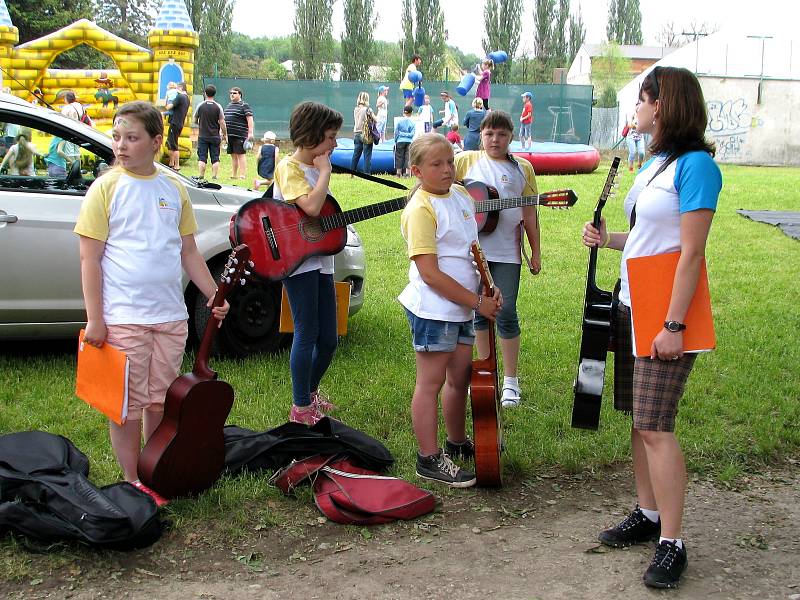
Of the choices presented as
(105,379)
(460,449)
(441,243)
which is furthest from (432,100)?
(105,379)

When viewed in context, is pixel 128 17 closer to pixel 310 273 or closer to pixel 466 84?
pixel 466 84

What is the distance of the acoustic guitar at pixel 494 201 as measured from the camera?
5078 mm

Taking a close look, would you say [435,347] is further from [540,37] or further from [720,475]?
[540,37]

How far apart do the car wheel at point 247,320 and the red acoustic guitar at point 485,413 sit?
2.44 meters

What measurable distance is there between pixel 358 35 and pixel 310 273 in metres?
54.3

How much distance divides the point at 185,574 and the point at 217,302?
120 cm

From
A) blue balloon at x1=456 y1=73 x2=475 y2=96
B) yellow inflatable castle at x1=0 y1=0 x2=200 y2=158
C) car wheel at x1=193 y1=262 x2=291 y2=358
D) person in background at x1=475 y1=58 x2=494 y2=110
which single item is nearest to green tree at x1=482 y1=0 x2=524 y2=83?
blue balloon at x1=456 y1=73 x2=475 y2=96

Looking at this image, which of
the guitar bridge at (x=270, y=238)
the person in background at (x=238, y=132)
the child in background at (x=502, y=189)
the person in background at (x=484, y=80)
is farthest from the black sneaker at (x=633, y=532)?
the person in background at (x=484, y=80)

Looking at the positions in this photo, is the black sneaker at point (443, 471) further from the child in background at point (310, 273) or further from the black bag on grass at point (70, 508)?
the black bag on grass at point (70, 508)

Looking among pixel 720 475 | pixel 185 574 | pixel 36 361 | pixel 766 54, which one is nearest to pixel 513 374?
pixel 720 475

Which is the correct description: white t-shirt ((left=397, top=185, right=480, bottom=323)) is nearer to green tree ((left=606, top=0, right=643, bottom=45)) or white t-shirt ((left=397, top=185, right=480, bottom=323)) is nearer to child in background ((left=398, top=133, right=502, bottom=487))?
child in background ((left=398, top=133, right=502, bottom=487))

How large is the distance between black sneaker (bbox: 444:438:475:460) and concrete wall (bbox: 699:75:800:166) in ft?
112

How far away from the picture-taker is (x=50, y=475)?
3.85m

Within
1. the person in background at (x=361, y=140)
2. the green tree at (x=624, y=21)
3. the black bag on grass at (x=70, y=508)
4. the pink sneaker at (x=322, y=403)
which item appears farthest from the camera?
the green tree at (x=624, y=21)
